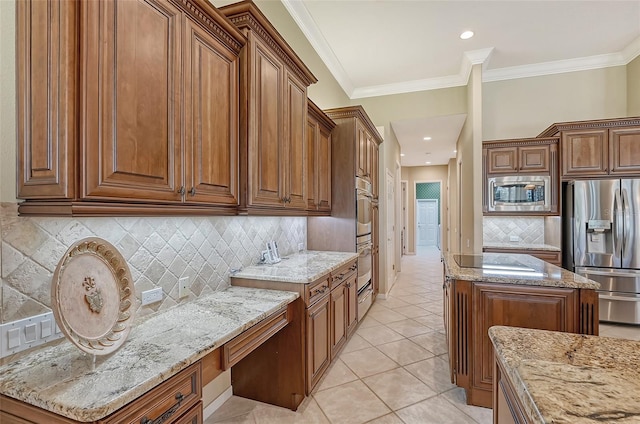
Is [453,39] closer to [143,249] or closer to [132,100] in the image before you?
[132,100]

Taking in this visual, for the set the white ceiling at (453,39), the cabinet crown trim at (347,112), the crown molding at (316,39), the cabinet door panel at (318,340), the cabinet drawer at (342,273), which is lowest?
the cabinet door panel at (318,340)

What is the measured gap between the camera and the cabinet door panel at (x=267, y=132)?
76.0 inches

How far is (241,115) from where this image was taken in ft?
6.13

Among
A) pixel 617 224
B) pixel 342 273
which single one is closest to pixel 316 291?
pixel 342 273

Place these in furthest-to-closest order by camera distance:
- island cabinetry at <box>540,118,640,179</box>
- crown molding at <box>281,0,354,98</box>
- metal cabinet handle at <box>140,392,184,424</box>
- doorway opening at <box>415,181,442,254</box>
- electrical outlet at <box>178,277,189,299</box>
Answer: doorway opening at <box>415,181,442,254</box> → island cabinetry at <box>540,118,640,179</box> → crown molding at <box>281,0,354,98</box> → electrical outlet at <box>178,277,189,299</box> → metal cabinet handle at <box>140,392,184,424</box>

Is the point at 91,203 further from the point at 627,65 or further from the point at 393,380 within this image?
the point at 627,65

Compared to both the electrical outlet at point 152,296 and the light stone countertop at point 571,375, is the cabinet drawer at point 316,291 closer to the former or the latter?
the electrical outlet at point 152,296

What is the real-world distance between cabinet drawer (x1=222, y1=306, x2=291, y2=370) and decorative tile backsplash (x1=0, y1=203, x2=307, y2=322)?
504 millimetres

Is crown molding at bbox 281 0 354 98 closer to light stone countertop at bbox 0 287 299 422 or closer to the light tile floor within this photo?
light stone countertop at bbox 0 287 299 422

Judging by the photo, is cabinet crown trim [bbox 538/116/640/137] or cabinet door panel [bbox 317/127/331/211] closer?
cabinet door panel [bbox 317/127/331/211]

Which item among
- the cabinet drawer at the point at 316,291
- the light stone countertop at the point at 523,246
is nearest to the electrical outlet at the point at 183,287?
the cabinet drawer at the point at 316,291

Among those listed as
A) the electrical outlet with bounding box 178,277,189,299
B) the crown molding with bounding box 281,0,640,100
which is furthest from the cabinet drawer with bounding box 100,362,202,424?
Answer: the crown molding with bounding box 281,0,640,100

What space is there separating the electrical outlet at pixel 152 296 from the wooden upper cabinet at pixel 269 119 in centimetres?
62

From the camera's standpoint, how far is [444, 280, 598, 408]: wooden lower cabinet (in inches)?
78.0
